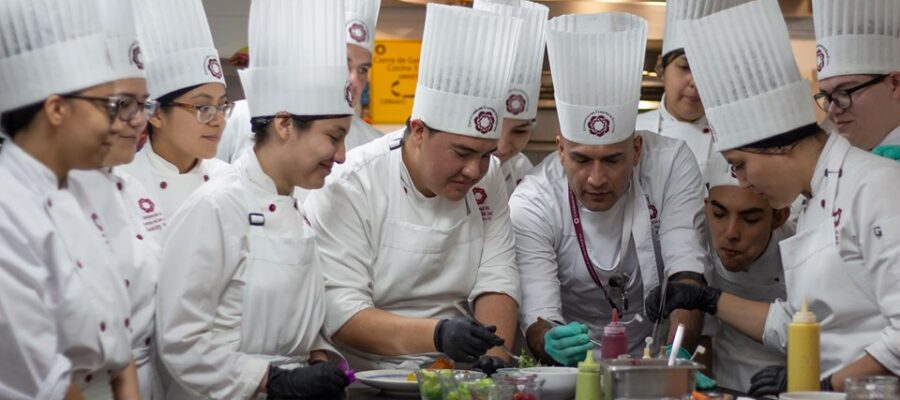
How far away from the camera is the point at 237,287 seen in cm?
295

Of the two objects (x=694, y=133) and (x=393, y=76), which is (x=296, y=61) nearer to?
(x=694, y=133)

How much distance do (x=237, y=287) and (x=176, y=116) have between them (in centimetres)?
77

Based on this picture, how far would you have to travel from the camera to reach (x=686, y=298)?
11.0 ft

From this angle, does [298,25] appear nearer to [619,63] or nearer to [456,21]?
[456,21]

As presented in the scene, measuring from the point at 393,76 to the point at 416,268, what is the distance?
8.78ft

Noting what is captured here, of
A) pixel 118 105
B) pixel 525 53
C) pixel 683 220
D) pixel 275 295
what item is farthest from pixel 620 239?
pixel 118 105

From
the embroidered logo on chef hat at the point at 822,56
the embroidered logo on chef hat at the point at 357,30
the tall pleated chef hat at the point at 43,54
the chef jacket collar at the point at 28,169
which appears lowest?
the embroidered logo on chef hat at the point at 822,56

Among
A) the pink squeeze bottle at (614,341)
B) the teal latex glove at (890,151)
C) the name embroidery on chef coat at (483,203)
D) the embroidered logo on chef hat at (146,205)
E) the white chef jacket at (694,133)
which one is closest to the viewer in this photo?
the pink squeeze bottle at (614,341)

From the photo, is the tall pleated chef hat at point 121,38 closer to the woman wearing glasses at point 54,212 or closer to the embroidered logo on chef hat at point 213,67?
the woman wearing glasses at point 54,212

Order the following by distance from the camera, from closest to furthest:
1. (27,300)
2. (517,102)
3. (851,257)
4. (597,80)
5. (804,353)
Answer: (27,300), (804,353), (851,257), (597,80), (517,102)

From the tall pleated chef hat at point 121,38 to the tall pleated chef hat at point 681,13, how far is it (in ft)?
6.89

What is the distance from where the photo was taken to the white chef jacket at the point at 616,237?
378cm

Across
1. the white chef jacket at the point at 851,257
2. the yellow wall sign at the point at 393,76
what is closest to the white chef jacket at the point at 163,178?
the white chef jacket at the point at 851,257

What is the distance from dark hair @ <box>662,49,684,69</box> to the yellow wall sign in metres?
1.85
